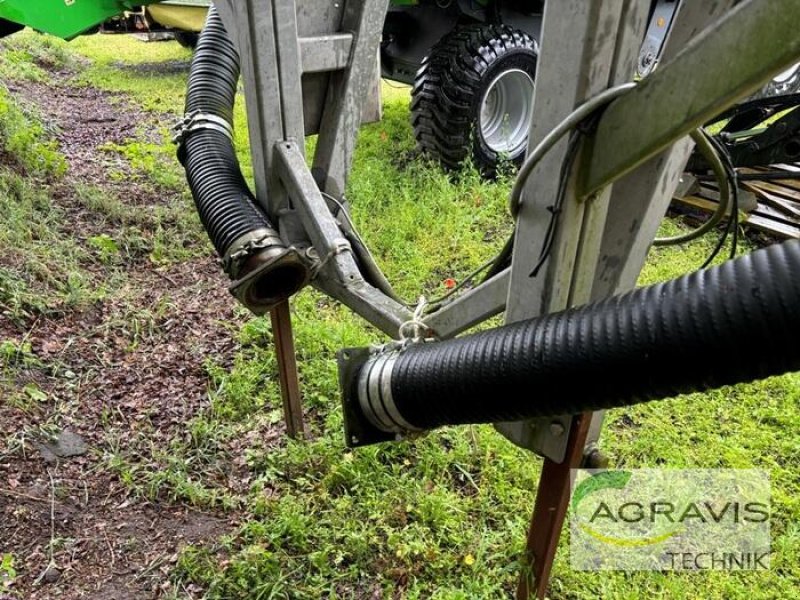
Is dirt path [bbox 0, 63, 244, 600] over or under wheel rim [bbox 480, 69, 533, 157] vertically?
under

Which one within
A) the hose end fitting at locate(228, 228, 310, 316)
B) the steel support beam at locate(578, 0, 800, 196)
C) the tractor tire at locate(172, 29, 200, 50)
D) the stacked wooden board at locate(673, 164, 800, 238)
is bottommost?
the tractor tire at locate(172, 29, 200, 50)

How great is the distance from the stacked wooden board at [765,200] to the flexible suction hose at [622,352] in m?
3.32

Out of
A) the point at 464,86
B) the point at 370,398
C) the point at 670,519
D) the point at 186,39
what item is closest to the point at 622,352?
the point at 370,398

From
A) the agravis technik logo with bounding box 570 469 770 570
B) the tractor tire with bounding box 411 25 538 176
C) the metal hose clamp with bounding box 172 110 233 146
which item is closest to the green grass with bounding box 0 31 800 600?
the agravis technik logo with bounding box 570 469 770 570

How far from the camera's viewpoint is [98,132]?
5637 millimetres

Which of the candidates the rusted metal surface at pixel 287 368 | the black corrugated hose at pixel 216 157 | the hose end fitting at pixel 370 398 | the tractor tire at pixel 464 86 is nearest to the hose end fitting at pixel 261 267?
the black corrugated hose at pixel 216 157

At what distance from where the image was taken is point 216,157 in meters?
2.22

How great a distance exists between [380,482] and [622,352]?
1.56 m

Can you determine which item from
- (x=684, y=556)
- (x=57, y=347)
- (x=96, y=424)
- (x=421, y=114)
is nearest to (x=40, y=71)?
(x=421, y=114)

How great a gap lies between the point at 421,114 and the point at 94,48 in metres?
7.07

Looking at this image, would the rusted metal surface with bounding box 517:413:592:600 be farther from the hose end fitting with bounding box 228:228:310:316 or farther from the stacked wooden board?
the stacked wooden board

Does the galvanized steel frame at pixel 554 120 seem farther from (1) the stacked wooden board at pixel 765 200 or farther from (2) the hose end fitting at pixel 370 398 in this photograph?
(1) the stacked wooden board at pixel 765 200

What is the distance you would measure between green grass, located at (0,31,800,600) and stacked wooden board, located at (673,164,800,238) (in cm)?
93

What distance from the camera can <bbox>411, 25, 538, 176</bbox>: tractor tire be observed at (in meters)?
4.36
